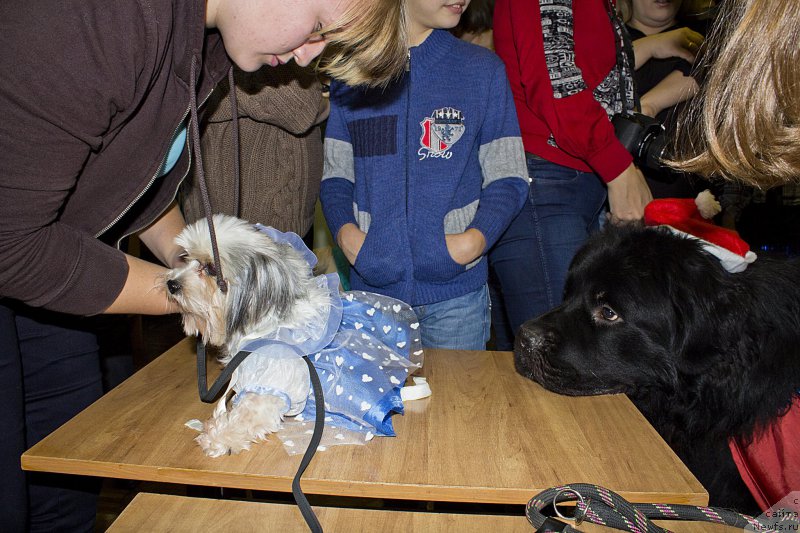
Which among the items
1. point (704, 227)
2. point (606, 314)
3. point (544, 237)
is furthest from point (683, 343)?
point (544, 237)

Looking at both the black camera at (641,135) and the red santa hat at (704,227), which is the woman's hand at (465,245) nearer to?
the red santa hat at (704,227)

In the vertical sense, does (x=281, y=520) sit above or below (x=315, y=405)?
below

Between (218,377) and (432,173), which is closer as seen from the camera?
(218,377)

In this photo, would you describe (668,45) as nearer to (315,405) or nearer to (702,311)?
(702,311)

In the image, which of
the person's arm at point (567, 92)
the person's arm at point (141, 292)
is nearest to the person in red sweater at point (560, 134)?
the person's arm at point (567, 92)

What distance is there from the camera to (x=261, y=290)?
160cm

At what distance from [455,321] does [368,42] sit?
112 centimetres

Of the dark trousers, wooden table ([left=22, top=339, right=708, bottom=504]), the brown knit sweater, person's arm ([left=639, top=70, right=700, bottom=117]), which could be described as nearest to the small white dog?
wooden table ([left=22, top=339, right=708, bottom=504])

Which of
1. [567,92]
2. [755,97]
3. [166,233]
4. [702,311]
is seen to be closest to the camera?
[755,97]

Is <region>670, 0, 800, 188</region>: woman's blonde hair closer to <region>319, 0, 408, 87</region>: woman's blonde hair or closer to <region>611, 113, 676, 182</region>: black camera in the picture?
<region>319, 0, 408, 87</region>: woman's blonde hair

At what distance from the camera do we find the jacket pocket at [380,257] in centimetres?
211

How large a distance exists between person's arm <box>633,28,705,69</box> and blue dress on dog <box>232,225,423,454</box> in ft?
5.24

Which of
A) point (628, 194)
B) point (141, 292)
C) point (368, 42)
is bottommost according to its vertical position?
point (141, 292)

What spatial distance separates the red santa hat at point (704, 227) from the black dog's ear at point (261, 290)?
3.53 feet
